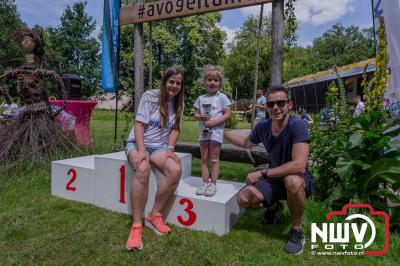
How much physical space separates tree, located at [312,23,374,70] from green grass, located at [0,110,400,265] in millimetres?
42381

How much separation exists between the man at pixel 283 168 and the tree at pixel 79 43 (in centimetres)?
2178

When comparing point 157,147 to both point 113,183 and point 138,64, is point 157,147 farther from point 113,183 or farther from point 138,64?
point 138,64

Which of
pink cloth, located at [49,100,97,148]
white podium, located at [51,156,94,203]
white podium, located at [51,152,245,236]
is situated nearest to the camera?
white podium, located at [51,152,245,236]

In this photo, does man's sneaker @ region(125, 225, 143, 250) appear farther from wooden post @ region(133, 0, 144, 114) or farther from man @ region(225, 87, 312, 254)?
wooden post @ region(133, 0, 144, 114)

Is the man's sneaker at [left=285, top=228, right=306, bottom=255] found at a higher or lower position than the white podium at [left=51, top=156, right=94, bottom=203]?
lower

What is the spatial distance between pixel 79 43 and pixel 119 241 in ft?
75.6

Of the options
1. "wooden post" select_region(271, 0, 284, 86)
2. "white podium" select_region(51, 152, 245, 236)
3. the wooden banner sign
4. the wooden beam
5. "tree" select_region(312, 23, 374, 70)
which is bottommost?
"white podium" select_region(51, 152, 245, 236)

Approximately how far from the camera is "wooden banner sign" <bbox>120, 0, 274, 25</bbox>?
3467 millimetres

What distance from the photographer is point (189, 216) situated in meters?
2.69

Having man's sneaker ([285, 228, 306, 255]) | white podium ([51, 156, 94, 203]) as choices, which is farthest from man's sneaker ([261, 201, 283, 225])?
white podium ([51, 156, 94, 203])

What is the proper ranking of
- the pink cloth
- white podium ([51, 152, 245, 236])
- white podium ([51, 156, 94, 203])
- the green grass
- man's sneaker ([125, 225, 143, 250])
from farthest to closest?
the pink cloth < white podium ([51, 156, 94, 203]) < white podium ([51, 152, 245, 236]) < man's sneaker ([125, 225, 143, 250]) < the green grass

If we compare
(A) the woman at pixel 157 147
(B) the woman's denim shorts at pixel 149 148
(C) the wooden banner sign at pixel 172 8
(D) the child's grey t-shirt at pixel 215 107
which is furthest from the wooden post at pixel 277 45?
(B) the woman's denim shorts at pixel 149 148

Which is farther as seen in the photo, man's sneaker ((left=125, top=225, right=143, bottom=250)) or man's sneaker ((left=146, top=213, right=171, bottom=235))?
man's sneaker ((left=146, top=213, right=171, bottom=235))

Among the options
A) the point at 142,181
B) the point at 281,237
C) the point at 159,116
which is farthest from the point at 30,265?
the point at 281,237
